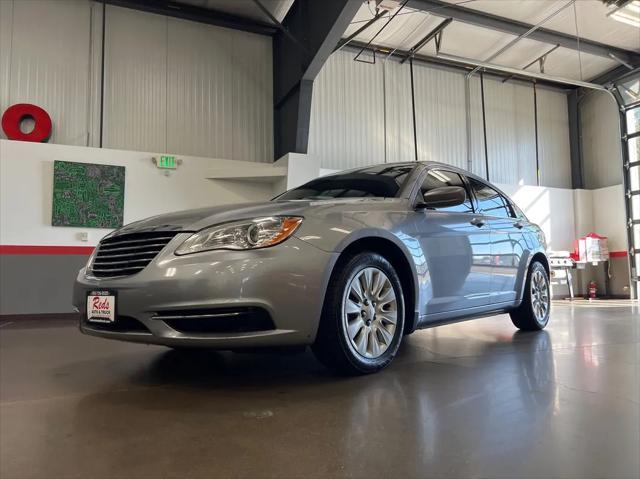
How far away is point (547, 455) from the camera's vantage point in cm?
143

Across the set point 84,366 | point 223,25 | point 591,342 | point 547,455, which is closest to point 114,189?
point 223,25

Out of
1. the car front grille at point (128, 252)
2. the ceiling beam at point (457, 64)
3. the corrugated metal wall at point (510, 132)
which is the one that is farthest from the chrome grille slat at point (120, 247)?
the corrugated metal wall at point (510, 132)

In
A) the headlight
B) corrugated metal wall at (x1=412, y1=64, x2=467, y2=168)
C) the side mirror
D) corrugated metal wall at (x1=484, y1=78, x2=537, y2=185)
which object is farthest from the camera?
corrugated metal wall at (x1=484, y1=78, x2=537, y2=185)

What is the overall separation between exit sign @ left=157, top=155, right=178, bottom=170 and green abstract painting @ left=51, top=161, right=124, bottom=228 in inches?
23.8

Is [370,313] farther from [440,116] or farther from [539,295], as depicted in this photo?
[440,116]

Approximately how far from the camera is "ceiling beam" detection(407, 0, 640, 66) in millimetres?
7930

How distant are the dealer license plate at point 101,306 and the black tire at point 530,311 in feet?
10.8

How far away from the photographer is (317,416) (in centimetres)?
177

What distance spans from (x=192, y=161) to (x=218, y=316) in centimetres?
640

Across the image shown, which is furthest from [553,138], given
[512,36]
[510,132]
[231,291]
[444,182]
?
[231,291]

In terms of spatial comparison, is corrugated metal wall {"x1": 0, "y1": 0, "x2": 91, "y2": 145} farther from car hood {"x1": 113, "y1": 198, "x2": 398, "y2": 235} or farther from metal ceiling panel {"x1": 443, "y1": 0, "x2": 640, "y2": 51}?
metal ceiling panel {"x1": 443, "y1": 0, "x2": 640, "y2": 51}

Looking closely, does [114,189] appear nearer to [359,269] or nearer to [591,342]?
[359,269]

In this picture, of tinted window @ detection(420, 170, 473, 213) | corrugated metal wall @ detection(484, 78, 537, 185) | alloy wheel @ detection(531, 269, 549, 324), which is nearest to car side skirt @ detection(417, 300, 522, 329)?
alloy wheel @ detection(531, 269, 549, 324)

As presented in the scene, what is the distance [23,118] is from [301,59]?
4509 mm
